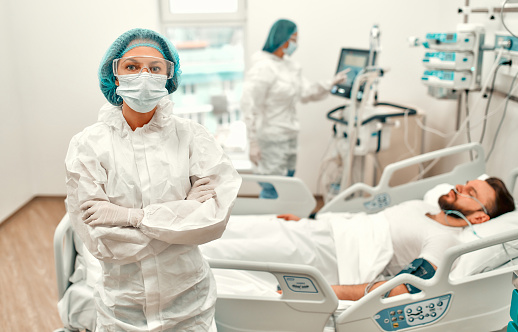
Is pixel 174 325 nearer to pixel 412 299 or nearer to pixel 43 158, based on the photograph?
pixel 412 299

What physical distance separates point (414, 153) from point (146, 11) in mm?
2328

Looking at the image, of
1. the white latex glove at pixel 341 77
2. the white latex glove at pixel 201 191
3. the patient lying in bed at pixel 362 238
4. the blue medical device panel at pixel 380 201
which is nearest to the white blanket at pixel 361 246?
the patient lying in bed at pixel 362 238

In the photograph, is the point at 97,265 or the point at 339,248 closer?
the point at 97,265

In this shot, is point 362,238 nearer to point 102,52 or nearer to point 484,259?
point 484,259

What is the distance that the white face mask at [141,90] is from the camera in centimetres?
151

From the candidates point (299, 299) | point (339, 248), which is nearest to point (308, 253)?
point (339, 248)

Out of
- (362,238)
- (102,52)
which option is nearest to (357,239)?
(362,238)

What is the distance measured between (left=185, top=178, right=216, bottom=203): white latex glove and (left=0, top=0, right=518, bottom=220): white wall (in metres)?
2.76

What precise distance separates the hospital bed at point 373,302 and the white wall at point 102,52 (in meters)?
2.01

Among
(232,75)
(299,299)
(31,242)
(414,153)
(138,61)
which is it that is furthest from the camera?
(232,75)

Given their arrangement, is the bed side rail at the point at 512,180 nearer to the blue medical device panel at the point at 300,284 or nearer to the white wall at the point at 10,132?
the blue medical device panel at the point at 300,284

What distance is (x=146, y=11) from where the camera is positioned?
4090mm

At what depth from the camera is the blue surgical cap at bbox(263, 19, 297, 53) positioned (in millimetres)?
3312

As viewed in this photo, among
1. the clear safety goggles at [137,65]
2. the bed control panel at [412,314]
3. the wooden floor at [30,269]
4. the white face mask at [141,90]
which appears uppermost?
the clear safety goggles at [137,65]
